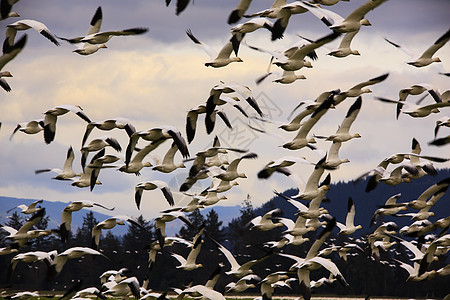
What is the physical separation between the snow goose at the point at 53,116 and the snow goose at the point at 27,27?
201cm

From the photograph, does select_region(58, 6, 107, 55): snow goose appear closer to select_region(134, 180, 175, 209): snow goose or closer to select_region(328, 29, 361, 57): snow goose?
select_region(134, 180, 175, 209): snow goose

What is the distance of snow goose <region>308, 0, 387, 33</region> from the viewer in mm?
16031

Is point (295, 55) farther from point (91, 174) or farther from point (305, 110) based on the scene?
point (91, 174)

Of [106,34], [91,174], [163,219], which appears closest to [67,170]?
[91,174]

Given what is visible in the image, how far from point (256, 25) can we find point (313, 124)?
121 inches

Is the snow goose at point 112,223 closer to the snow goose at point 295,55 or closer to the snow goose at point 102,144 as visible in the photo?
the snow goose at point 102,144

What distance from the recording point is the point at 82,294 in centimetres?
2039

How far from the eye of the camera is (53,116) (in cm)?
2056

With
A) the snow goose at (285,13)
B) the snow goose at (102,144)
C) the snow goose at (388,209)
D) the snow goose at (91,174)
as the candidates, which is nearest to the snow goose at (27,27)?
the snow goose at (102,144)

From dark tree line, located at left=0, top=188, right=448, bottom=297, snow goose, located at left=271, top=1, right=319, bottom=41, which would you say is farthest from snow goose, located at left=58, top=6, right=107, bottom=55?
dark tree line, located at left=0, top=188, right=448, bottom=297

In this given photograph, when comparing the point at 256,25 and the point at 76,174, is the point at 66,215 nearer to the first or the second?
the point at 76,174

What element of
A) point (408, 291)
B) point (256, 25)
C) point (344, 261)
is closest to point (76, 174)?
point (256, 25)

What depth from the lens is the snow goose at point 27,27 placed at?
62.2 ft

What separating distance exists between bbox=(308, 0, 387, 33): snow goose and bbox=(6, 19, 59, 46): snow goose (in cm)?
729
